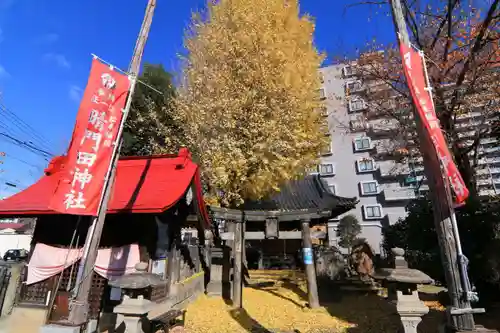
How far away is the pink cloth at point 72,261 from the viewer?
8055 mm

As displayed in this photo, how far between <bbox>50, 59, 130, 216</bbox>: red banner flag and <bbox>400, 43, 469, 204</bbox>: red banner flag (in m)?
6.19

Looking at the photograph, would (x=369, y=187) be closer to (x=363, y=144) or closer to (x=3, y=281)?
(x=363, y=144)

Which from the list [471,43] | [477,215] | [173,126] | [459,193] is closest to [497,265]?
[477,215]

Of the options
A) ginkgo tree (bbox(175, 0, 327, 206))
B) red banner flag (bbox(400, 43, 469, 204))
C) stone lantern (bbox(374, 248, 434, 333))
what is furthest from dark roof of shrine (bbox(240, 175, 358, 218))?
red banner flag (bbox(400, 43, 469, 204))

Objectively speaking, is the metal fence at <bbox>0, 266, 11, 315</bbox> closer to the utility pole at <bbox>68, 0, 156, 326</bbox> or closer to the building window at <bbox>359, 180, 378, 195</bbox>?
the utility pole at <bbox>68, 0, 156, 326</bbox>

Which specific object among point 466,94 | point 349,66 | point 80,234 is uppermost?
point 349,66

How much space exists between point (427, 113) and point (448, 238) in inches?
93.7

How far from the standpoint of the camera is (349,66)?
1374cm

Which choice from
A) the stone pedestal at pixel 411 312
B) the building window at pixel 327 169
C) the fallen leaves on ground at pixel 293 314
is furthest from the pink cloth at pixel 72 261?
the building window at pixel 327 169

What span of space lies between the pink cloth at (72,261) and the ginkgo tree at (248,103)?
4981 millimetres

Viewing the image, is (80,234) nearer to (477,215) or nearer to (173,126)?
(173,126)

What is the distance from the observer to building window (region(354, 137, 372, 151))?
1399 inches

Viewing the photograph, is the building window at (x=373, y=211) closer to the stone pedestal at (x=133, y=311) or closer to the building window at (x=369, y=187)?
the building window at (x=369, y=187)

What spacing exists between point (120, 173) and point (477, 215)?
11.9 metres
